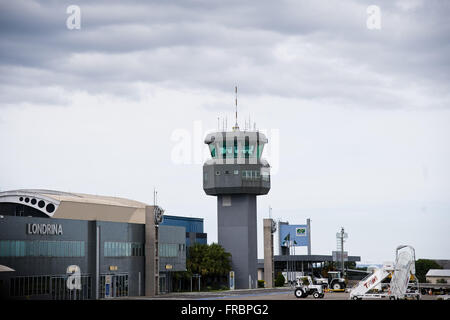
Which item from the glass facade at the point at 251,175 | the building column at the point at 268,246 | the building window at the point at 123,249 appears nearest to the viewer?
the building window at the point at 123,249

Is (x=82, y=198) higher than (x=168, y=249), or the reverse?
(x=82, y=198)

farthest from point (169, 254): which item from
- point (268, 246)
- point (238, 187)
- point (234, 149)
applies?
point (268, 246)

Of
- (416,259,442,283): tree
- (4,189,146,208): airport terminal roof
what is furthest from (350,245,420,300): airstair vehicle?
(416,259,442,283): tree

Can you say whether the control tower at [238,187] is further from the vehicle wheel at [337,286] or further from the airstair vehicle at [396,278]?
the airstair vehicle at [396,278]

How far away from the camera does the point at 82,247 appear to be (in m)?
93.2

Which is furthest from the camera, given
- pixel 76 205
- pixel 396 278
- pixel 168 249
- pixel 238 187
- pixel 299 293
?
pixel 238 187

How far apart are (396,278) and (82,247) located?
36112mm

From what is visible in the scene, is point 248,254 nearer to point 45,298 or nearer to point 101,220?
point 101,220

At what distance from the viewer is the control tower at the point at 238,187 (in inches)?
5320

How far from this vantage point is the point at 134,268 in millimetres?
103500

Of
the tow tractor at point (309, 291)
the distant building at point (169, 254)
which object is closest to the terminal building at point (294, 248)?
the distant building at point (169, 254)

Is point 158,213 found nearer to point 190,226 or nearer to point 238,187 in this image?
point 238,187
